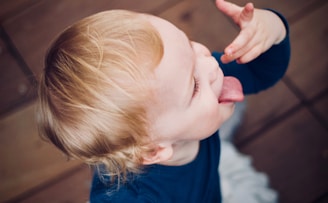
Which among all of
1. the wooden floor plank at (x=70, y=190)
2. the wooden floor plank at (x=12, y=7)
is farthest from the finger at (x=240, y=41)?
the wooden floor plank at (x=12, y=7)

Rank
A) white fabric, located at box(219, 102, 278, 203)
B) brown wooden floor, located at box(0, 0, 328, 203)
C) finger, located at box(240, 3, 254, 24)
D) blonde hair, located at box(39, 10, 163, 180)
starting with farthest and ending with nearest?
brown wooden floor, located at box(0, 0, 328, 203)
white fabric, located at box(219, 102, 278, 203)
finger, located at box(240, 3, 254, 24)
blonde hair, located at box(39, 10, 163, 180)

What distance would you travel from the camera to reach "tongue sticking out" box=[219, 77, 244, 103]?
737 millimetres

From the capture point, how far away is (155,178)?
2.61 ft

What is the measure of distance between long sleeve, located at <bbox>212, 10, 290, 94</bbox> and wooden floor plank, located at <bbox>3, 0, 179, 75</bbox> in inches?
18.5

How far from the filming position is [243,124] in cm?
114

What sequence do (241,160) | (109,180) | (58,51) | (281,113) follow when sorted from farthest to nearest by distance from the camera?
(281,113)
(241,160)
(109,180)
(58,51)

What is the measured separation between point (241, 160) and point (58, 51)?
577 millimetres

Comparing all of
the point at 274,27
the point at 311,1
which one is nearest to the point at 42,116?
the point at 274,27

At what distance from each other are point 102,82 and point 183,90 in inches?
4.8

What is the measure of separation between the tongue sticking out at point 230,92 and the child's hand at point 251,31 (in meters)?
0.04

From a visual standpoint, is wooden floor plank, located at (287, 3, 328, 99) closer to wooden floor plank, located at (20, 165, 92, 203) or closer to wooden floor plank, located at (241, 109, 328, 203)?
wooden floor plank, located at (241, 109, 328, 203)

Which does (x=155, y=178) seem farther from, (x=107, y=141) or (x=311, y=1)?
(x=311, y=1)

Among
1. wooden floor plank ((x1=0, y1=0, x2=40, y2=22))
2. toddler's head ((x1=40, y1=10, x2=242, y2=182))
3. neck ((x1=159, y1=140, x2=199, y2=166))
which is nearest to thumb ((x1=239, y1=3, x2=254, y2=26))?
toddler's head ((x1=40, y1=10, x2=242, y2=182))

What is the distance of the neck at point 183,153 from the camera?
0.79 m
